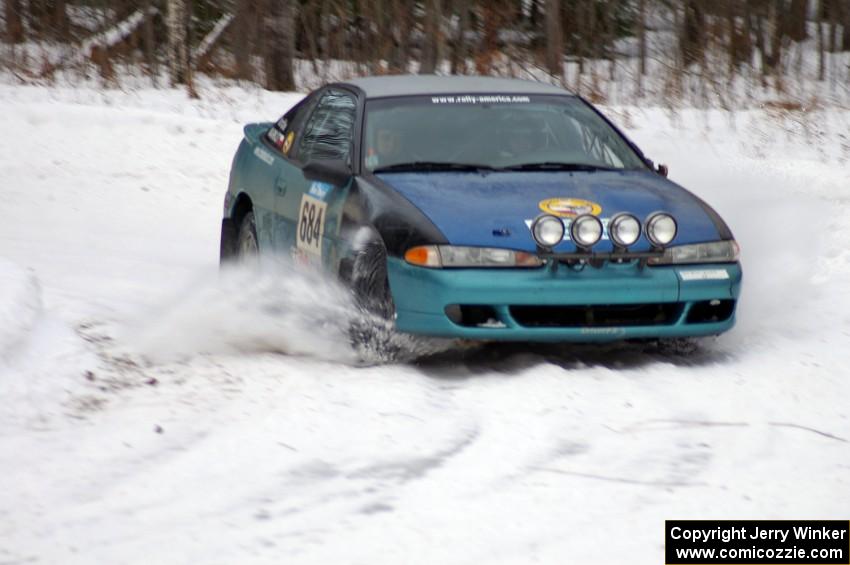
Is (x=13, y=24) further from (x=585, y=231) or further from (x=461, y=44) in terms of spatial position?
(x=585, y=231)

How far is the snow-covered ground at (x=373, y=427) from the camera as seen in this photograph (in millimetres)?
4246

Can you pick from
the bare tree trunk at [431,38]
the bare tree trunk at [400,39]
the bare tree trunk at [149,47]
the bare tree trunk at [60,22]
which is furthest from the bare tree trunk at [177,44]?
the bare tree trunk at [431,38]

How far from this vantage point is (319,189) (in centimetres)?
735

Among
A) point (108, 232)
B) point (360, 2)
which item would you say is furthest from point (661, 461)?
point (360, 2)

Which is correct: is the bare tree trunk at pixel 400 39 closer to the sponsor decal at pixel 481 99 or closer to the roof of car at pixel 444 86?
the roof of car at pixel 444 86

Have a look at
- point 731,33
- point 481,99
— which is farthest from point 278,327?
point 731,33

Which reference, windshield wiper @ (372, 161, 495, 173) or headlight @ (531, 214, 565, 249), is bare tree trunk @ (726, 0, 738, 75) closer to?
windshield wiper @ (372, 161, 495, 173)

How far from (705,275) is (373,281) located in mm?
1622

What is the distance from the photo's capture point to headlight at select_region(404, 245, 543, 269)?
20.7 feet

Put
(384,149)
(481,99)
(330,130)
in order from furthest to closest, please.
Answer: (330,130) → (481,99) → (384,149)

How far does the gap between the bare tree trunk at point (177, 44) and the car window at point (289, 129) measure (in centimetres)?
1327

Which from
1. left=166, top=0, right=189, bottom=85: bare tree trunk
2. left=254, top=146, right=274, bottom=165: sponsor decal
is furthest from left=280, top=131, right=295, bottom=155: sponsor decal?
left=166, top=0, right=189, bottom=85: bare tree trunk

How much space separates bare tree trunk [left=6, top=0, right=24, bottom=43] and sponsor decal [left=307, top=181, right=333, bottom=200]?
55.8ft

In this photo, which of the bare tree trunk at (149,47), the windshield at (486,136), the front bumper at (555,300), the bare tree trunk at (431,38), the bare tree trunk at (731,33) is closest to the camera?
the front bumper at (555,300)
